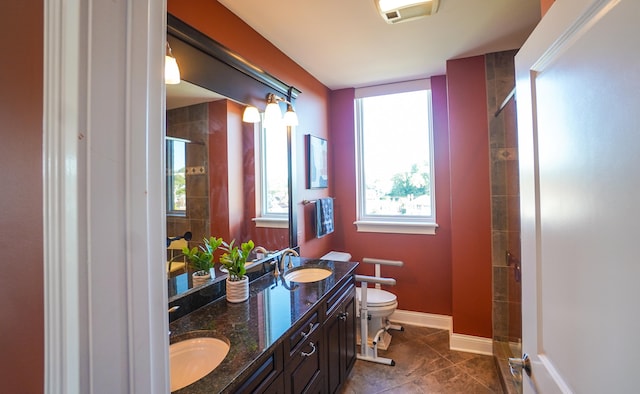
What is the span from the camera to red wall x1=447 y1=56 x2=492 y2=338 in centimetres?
254

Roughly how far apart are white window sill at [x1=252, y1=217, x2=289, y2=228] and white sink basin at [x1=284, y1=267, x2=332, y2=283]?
14.2 inches

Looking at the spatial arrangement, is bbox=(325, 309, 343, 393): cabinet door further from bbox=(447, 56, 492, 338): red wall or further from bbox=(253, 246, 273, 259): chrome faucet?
bbox=(447, 56, 492, 338): red wall

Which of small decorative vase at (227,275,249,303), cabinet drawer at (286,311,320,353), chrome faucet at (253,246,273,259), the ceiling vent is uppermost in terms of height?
the ceiling vent

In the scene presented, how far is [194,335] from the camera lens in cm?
122

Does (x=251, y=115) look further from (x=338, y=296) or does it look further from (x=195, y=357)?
(x=195, y=357)

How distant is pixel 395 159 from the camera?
3.23 metres

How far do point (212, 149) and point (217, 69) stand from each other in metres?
0.45

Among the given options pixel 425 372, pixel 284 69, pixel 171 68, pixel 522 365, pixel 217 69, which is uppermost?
pixel 284 69

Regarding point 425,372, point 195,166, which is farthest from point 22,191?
point 425,372

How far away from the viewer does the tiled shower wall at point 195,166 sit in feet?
4.73

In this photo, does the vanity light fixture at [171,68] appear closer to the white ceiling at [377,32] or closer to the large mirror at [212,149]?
the large mirror at [212,149]

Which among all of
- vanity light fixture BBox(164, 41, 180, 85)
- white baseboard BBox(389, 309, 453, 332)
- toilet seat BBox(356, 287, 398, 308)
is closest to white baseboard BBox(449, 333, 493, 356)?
white baseboard BBox(389, 309, 453, 332)

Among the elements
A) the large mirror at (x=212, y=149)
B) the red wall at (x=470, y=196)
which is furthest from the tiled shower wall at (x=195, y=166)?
the red wall at (x=470, y=196)

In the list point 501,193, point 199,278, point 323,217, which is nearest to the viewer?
point 199,278
